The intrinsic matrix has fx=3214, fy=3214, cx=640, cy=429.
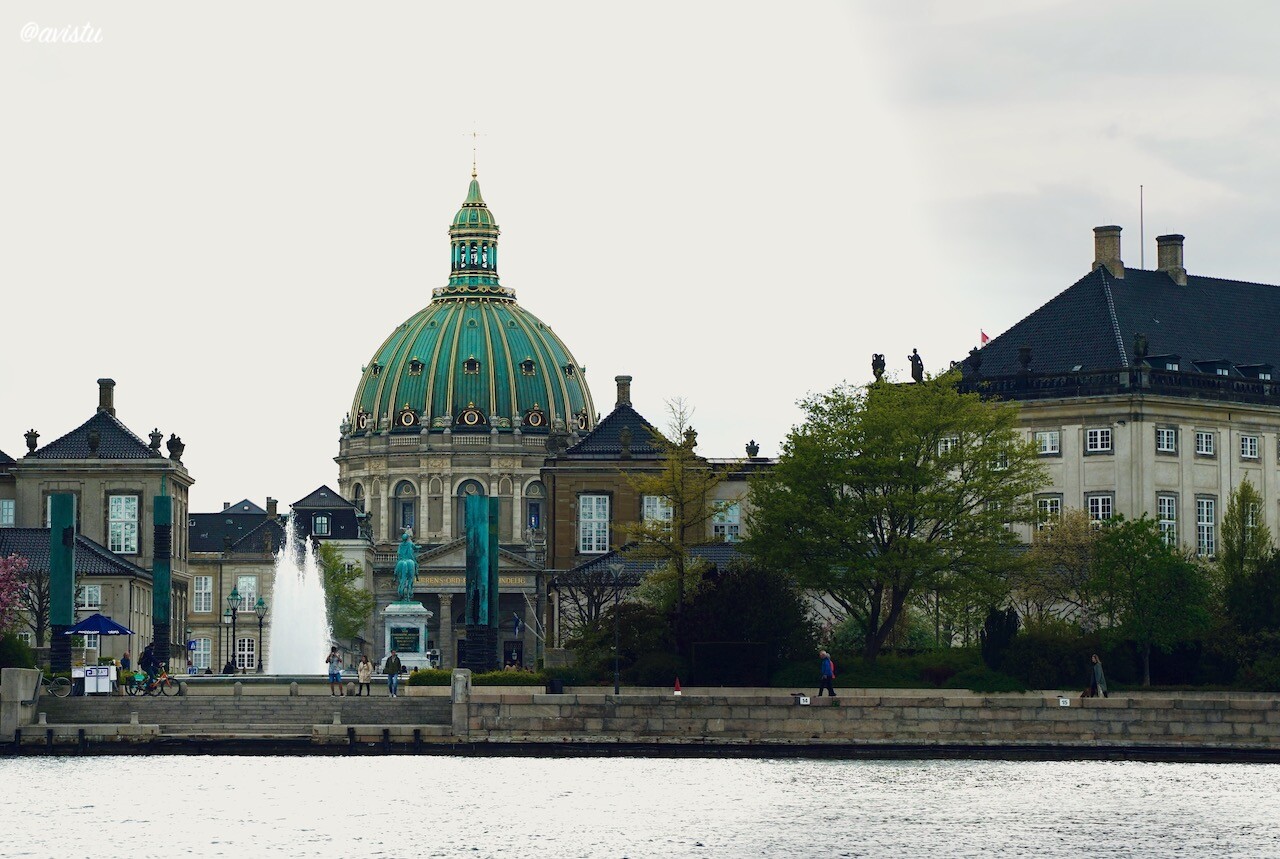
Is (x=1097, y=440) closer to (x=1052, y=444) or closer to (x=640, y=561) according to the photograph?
(x=1052, y=444)

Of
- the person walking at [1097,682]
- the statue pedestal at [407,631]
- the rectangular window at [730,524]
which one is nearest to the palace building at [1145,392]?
the rectangular window at [730,524]

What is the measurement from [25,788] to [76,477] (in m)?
63.6

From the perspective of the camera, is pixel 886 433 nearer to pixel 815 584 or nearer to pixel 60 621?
pixel 815 584

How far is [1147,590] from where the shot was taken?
303 feet

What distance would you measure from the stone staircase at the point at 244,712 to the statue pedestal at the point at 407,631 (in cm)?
2693

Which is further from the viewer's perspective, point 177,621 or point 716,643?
point 177,621

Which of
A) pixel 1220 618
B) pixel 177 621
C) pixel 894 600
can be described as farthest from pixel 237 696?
pixel 177 621

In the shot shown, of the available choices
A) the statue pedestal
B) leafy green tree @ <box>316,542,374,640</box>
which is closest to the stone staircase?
the statue pedestal

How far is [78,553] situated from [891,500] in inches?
1621

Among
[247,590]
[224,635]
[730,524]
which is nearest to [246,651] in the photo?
[224,635]

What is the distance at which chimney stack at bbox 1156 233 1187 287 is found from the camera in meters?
122

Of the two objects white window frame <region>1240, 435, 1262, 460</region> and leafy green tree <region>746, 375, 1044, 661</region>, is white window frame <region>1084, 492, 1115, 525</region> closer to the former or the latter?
white window frame <region>1240, 435, 1262, 460</region>

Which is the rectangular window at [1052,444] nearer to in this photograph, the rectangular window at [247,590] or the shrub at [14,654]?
the shrub at [14,654]

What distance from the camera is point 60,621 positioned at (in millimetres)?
93125
